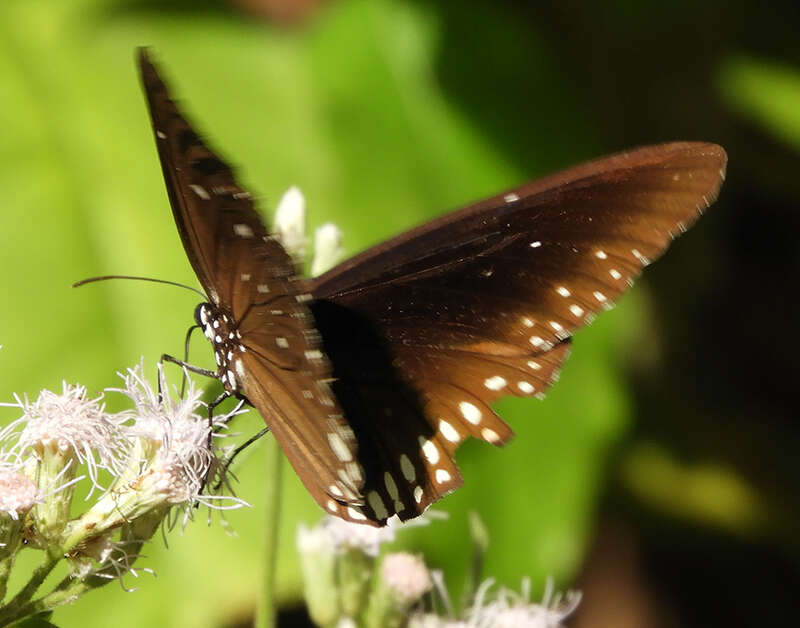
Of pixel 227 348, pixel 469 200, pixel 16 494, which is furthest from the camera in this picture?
pixel 469 200

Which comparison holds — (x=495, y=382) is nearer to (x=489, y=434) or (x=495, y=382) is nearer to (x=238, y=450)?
(x=489, y=434)

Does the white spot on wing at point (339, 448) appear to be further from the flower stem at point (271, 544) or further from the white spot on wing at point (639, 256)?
the white spot on wing at point (639, 256)

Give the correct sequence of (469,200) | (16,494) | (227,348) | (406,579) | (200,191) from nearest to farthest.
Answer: (200,191)
(16,494)
(227,348)
(406,579)
(469,200)

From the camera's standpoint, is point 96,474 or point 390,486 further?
point 390,486

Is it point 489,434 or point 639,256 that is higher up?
point 639,256

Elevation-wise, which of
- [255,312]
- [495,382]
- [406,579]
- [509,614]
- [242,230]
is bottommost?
[509,614]

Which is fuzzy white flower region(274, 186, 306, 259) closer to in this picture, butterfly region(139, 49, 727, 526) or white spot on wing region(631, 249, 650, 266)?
butterfly region(139, 49, 727, 526)

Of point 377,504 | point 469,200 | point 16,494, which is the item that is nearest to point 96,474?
point 16,494
